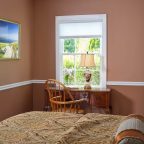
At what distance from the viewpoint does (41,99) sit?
505 cm

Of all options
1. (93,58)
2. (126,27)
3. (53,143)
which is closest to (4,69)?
(93,58)

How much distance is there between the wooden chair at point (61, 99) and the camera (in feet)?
13.2

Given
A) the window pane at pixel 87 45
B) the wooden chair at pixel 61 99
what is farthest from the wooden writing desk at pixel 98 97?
the window pane at pixel 87 45

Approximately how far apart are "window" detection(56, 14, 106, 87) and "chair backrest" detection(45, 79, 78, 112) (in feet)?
1.47

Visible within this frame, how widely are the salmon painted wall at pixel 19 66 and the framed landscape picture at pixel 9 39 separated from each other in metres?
0.08

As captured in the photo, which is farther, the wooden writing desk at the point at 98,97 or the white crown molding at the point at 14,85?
the wooden writing desk at the point at 98,97

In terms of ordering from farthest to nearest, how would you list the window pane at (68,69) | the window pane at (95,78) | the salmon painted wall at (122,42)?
the window pane at (68,69), the window pane at (95,78), the salmon painted wall at (122,42)

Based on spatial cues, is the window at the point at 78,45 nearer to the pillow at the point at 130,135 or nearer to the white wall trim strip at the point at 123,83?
the white wall trim strip at the point at 123,83

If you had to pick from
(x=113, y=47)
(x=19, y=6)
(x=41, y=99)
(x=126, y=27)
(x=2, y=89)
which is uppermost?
(x=19, y=6)

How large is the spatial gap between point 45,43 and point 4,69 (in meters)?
1.22

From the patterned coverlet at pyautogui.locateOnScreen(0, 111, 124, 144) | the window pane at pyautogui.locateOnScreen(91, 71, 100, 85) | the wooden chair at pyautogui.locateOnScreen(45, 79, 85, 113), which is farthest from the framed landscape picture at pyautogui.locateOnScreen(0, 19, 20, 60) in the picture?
the patterned coverlet at pyautogui.locateOnScreen(0, 111, 124, 144)

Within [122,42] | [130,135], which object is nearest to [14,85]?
[122,42]

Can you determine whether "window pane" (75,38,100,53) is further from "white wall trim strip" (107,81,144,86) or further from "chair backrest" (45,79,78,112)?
"chair backrest" (45,79,78,112)

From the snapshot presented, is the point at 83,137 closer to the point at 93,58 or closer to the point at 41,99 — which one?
the point at 93,58
